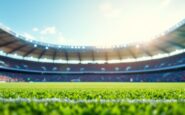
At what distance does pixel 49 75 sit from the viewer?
78375 millimetres

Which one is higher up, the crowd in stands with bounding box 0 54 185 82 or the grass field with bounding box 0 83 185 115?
the crowd in stands with bounding box 0 54 185 82

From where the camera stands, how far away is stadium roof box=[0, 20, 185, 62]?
57.2m

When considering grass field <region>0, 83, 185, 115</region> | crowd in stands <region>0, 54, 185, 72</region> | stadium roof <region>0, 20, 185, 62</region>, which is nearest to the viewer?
grass field <region>0, 83, 185, 115</region>

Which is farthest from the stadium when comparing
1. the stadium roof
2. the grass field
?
the grass field

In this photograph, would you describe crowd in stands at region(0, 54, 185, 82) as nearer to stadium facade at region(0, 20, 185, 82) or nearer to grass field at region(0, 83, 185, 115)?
stadium facade at region(0, 20, 185, 82)

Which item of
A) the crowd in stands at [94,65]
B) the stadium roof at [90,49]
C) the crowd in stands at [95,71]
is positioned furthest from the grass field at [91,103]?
the crowd in stands at [94,65]

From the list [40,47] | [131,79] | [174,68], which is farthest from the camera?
[131,79]

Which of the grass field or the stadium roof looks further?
the stadium roof

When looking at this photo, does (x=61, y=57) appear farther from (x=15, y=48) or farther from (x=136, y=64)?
(x=136, y=64)

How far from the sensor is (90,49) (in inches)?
2832

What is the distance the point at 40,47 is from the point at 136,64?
2873 centimetres

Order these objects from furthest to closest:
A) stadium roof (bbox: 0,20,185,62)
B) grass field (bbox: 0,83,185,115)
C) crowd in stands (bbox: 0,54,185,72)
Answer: crowd in stands (bbox: 0,54,185,72)
stadium roof (bbox: 0,20,185,62)
grass field (bbox: 0,83,185,115)

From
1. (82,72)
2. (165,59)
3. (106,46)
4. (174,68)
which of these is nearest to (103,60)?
(82,72)

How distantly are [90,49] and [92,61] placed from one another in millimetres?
13770
